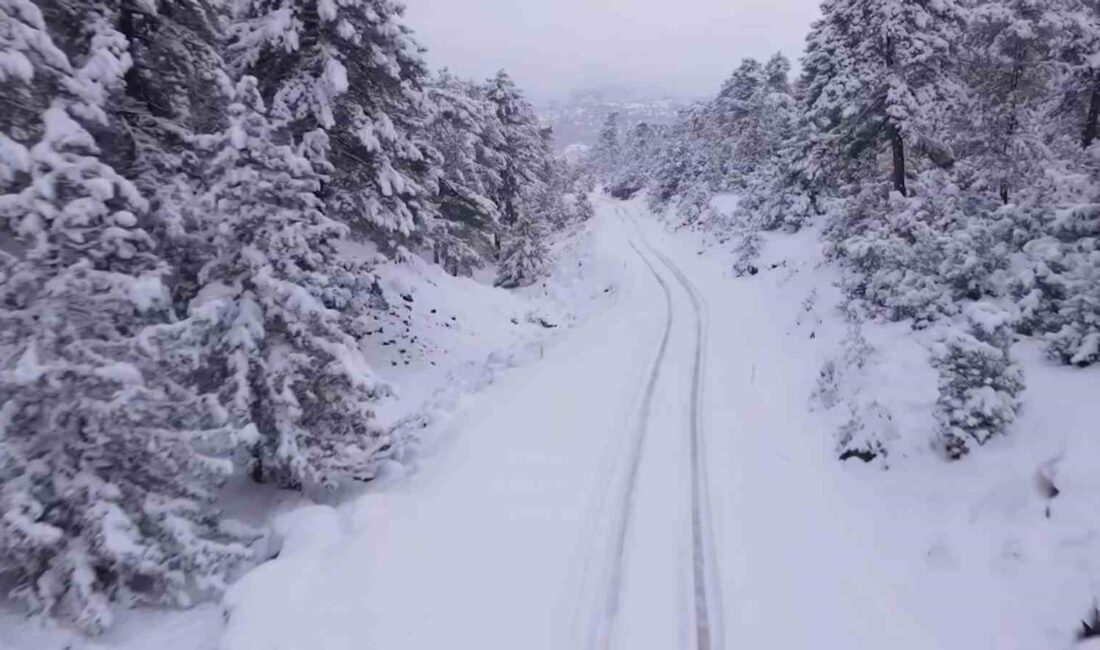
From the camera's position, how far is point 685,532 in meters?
9.88

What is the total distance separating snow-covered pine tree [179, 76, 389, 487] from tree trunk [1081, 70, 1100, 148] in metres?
21.4

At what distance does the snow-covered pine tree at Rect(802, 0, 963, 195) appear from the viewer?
21688 millimetres

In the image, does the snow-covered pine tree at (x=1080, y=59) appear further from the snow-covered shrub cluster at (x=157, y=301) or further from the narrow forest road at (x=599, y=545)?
the snow-covered shrub cluster at (x=157, y=301)

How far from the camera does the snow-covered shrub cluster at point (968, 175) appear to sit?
11.5m

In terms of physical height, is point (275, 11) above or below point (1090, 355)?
above

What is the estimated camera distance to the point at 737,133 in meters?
63.5

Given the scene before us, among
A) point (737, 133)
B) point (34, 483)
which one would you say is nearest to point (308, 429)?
point (34, 483)

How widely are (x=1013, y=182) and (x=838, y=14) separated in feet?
29.6

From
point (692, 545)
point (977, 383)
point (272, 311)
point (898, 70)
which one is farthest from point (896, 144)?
point (272, 311)

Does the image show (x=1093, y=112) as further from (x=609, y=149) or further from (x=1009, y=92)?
(x=609, y=149)

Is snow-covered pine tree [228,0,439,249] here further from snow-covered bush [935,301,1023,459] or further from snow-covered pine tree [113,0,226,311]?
snow-covered bush [935,301,1023,459]

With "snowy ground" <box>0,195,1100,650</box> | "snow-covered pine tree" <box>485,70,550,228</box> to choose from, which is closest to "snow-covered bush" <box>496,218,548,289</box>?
"snow-covered pine tree" <box>485,70,550,228</box>

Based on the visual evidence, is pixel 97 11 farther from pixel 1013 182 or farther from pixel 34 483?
pixel 1013 182

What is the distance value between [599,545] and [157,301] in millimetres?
6925
